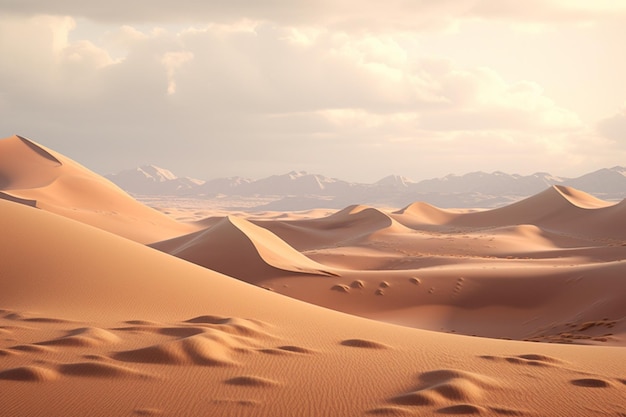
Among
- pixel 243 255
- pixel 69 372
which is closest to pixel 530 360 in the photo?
pixel 69 372

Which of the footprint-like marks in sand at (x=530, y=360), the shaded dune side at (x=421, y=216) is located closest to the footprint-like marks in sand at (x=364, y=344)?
the footprint-like marks in sand at (x=530, y=360)

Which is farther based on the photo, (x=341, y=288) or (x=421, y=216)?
(x=421, y=216)

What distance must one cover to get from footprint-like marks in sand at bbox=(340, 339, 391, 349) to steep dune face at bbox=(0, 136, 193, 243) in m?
26.0

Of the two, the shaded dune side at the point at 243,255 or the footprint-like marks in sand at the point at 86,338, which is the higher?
the shaded dune side at the point at 243,255

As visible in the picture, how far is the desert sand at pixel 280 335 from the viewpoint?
4.80 metres

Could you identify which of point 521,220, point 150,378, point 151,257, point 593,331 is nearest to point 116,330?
point 150,378

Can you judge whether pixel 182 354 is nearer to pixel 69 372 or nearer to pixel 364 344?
pixel 69 372

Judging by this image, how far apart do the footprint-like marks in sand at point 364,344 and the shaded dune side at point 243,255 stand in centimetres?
1122

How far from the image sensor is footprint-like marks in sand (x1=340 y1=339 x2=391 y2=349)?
6.95m

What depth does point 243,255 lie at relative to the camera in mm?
19922

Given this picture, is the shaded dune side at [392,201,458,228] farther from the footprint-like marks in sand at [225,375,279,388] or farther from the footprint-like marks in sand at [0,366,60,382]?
the footprint-like marks in sand at [0,366,60,382]

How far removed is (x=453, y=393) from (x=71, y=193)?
34996 millimetres

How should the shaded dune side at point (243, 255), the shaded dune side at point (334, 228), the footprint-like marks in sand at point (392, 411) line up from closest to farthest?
the footprint-like marks in sand at point (392, 411) < the shaded dune side at point (243, 255) < the shaded dune side at point (334, 228)

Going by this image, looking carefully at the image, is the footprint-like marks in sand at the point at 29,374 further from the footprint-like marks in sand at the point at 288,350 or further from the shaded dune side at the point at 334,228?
the shaded dune side at the point at 334,228
